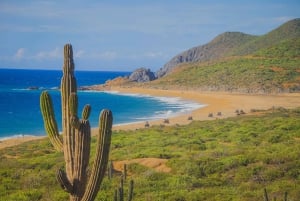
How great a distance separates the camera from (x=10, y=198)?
14.5 m

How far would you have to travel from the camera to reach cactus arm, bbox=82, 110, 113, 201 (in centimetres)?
702

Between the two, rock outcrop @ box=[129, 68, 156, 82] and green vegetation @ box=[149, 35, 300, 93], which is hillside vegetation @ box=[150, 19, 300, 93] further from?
rock outcrop @ box=[129, 68, 156, 82]

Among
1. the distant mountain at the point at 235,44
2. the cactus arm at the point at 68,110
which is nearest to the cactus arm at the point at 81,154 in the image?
the cactus arm at the point at 68,110

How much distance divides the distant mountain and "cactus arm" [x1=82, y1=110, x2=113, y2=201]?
13709 centimetres

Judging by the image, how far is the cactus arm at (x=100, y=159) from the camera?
7020mm

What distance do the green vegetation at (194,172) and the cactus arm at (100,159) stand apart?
23.1 feet

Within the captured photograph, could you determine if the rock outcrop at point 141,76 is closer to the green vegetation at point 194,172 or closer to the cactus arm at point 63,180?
the green vegetation at point 194,172

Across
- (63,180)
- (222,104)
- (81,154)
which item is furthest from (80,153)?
(222,104)

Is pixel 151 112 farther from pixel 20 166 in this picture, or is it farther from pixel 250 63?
pixel 250 63

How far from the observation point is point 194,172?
18.3 m

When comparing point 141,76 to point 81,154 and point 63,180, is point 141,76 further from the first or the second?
point 63,180

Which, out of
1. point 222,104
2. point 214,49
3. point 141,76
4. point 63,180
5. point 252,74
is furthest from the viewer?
point 214,49

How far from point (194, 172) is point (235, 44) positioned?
16313 cm

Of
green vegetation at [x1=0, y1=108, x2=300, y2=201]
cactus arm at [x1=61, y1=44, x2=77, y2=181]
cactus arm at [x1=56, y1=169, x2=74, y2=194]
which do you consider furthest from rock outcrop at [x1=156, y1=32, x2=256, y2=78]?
cactus arm at [x1=56, y1=169, x2=74, y2=194]
